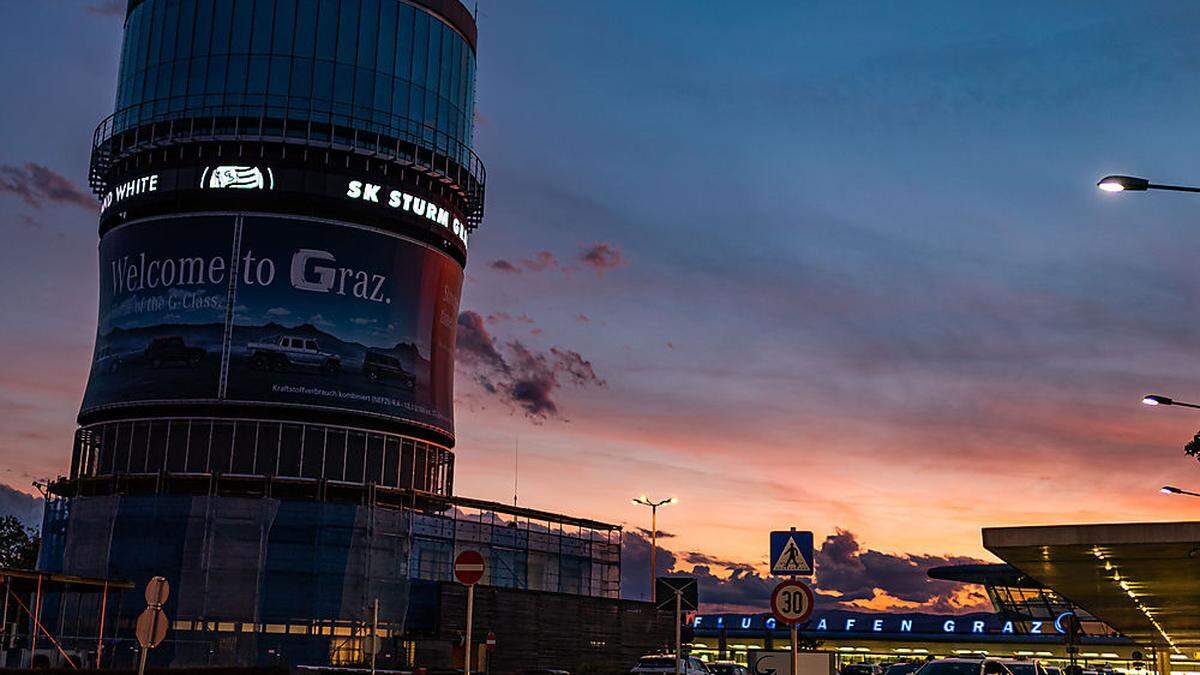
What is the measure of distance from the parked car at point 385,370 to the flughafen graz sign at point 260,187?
954 cm

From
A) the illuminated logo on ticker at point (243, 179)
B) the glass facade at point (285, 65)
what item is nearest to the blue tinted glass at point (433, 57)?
the glass facade at point (285, 65)

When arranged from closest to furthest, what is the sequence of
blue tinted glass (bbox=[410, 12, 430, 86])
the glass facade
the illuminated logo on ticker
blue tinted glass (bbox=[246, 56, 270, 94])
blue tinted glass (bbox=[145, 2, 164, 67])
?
the illuminated logo on ticker, blue tinted glass (bbox=[246, 56, 270, 94]), the glass facade, blue tinted glass (bbox=[145, 2, 164, 67]), blue tinted glass (bbox=[410, 12, 430, 86])

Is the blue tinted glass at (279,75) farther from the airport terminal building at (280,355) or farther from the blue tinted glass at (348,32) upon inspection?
the blue tinted glass at (348,32)

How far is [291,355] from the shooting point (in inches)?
3125

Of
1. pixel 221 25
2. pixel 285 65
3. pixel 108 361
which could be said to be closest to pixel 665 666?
Result: pixel 108 361

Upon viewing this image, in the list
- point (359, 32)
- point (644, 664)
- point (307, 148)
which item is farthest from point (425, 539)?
point (644, 664)

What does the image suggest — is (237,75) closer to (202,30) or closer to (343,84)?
(202,30)

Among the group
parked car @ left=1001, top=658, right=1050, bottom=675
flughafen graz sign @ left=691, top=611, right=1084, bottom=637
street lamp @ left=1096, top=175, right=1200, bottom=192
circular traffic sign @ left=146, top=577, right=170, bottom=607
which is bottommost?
parked car @ left=1001, top=658, right=1050, bottom=675

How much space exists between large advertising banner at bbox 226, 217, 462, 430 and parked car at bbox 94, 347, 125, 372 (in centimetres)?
792

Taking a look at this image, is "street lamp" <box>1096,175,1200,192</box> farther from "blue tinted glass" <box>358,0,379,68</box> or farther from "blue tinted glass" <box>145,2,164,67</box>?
"blue tinted glass" <box>145,2,164,67</box>

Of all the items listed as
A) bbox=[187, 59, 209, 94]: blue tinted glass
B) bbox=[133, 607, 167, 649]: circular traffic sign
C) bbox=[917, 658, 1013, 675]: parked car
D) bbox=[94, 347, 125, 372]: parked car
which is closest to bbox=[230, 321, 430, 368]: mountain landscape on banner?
bbox=[94, 347, 125, 372]: parked car

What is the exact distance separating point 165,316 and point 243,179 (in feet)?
32.9

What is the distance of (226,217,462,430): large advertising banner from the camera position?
259 ft

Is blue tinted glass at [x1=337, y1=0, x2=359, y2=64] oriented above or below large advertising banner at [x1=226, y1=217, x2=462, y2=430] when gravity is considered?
above
